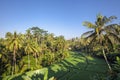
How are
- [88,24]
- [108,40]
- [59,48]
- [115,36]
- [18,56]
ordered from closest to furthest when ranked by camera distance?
[115,36] → [108,40] → [88,24] → [18,56] → [59,48]

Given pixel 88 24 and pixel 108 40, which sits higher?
pixel 88 24

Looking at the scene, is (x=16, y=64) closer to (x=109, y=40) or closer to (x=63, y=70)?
(x=63, y=70)

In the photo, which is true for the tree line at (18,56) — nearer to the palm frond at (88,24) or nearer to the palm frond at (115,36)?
the palm frond at (88,24)

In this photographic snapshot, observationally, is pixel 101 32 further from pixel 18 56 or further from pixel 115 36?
pixel 18 56

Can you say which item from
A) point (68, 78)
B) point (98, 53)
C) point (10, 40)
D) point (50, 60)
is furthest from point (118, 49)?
point (10, 40)

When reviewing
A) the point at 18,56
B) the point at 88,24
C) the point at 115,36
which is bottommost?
the point at 18,56

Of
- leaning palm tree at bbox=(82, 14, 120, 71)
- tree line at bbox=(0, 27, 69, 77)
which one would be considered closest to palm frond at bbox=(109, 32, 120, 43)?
leaning palm tree at bbox=(82, 14, 120, 71)

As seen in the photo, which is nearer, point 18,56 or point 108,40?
point 108,40

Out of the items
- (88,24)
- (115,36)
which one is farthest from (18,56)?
(115,36)

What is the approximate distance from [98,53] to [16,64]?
2774cm

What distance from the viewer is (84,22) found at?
22.1m

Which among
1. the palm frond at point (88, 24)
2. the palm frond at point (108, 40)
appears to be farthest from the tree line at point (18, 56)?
the palm frond at point (108, 40)

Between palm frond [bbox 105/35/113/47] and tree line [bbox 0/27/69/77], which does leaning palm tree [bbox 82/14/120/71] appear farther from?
tree line [bbox 0/27/69/77]

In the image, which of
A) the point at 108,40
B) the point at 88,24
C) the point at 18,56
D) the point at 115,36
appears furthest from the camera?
the point at 18,56
